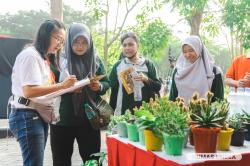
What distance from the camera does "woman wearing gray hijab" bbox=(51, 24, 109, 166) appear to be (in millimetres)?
2451

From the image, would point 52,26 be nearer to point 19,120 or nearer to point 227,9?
point 19,120

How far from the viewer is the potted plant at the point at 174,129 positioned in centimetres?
155

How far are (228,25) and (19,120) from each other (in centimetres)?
451

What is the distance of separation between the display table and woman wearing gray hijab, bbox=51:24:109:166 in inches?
14.3

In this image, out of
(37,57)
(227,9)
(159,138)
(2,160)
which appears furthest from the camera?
(227,9)

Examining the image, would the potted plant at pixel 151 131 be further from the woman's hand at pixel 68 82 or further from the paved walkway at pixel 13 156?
the paved walkway at pixel 13 156

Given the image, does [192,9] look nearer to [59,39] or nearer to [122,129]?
[59,39]

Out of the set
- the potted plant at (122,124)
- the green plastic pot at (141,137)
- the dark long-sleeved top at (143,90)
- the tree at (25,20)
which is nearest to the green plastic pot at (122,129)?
the potted plant at (122,124)

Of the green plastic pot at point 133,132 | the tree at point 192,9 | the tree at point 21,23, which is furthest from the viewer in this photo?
the tree at point 21,23

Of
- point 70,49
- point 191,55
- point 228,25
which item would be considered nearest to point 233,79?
point 191,55

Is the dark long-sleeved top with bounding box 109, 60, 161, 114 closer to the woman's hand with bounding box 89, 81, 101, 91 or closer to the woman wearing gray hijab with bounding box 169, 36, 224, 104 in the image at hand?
the woman wearing gray hijab with bounding box 169, 36, 224, 104

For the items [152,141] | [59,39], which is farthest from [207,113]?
[59,39]

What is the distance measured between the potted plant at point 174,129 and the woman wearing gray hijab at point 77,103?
0.97 m

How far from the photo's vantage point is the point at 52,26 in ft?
6.89
